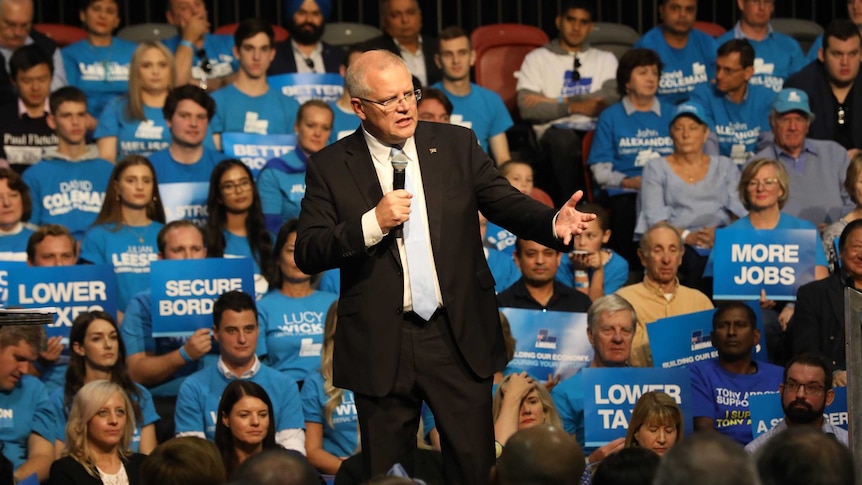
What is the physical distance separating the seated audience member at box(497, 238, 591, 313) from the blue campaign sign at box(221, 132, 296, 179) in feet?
5.46

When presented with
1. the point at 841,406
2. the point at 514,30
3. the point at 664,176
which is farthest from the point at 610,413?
the point at 514,30

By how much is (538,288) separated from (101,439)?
2.33 metres

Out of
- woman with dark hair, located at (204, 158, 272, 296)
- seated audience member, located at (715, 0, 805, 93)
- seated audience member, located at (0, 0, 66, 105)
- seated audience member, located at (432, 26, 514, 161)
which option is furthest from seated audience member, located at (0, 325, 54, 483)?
seated audience member, located at (715, 0, 805, 93)

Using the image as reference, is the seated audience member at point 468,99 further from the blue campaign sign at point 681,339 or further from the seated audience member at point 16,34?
the seated audience member at point 16,34

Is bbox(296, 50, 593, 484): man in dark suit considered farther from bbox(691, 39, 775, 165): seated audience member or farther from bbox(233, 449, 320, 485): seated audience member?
bbox(691, 39, 775, 165): seated audience member

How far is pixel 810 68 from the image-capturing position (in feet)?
28.4

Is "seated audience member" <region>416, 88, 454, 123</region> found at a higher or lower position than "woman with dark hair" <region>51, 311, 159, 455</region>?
higher

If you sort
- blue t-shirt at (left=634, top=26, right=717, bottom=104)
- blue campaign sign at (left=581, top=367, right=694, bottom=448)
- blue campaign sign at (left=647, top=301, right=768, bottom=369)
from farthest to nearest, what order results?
blue t-shirt at (left=634, top=26, right=717, bottom=104) → blue campaign sign at (left=647, top=301, right=768, bottom=369) → blue campaign sign at (left=581, top=367, right=694, bottom=448)

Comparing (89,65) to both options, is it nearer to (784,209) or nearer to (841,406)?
(784,209)

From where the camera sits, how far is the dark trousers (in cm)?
388

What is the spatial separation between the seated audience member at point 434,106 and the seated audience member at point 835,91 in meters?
2.25

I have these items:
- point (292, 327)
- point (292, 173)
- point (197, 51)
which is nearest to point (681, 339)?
point (292, 327)

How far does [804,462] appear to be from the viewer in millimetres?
2664

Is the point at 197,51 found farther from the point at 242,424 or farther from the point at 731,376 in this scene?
the point at 731,376
